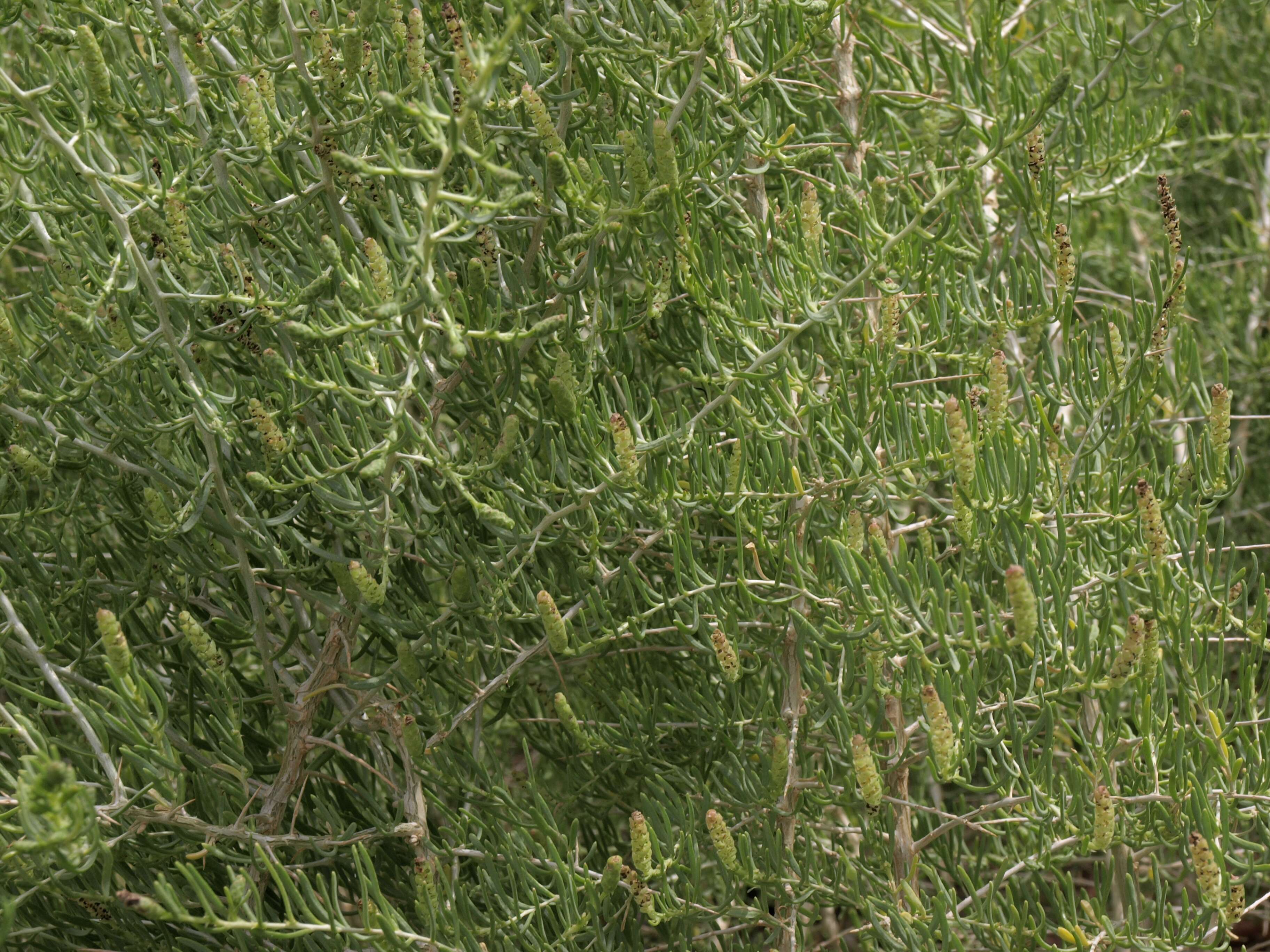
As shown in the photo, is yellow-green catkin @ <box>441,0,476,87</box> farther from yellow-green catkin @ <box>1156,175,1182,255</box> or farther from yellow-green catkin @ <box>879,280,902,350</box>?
yellow-green catkin @ <box>1156,175,1182,255</box>

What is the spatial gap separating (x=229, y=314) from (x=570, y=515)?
34 centimetres

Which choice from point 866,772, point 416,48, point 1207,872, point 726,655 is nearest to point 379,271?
point 416,48

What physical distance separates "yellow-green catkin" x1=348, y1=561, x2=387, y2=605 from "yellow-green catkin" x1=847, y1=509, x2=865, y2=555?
1.21ft

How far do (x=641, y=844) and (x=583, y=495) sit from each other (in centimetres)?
27

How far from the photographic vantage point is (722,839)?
0.93 metres

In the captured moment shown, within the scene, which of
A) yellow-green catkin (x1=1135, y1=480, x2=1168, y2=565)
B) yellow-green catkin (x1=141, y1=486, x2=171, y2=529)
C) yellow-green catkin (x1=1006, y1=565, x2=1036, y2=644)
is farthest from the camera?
yellow-green catkin (x1=141, y1=486, x2=171, y2=529)

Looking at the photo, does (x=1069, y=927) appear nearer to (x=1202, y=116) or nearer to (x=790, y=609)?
(x=790, y=609)

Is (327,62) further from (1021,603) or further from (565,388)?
(1021,603)

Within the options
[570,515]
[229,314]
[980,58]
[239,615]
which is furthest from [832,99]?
[239,615]

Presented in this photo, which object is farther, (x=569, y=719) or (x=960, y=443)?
(x=569, y=719)

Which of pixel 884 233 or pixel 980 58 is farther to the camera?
pixel 980 58

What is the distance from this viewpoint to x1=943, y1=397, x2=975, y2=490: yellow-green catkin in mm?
821

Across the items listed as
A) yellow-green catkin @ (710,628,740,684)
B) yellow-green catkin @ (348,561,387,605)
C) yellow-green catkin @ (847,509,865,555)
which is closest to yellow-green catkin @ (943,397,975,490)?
yellow-green catkin @ (847,509,865,555)

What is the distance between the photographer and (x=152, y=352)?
1.04 meters
